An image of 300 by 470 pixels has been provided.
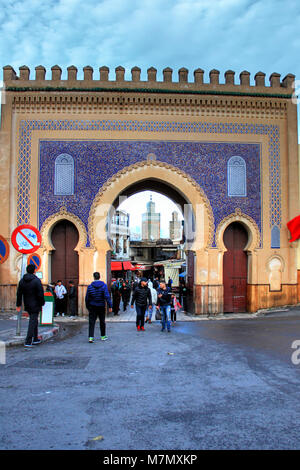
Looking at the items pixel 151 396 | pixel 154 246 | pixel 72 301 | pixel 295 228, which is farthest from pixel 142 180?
pixel 154 246

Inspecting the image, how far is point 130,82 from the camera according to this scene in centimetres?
1417

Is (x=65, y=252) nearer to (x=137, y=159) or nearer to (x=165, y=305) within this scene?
(x=137, y=159)

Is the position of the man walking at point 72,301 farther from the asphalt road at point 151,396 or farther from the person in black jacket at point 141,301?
the asphalt road at point 151,396

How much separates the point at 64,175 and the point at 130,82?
4.09 metres

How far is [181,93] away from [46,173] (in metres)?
5.59

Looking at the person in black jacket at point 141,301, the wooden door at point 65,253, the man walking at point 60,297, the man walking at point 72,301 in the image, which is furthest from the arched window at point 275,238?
the man walking at point 60,297

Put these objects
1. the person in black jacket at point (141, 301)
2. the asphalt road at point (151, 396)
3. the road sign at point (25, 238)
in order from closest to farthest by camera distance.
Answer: the asphalt road at point (151, 396) < the road sign at point (25, 238) < the person in black jacket at point (141, 301)

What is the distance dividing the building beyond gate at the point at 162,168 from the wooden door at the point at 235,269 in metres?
0.04

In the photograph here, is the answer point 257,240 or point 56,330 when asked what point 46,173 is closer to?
point 56,330

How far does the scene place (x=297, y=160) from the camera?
1431cm

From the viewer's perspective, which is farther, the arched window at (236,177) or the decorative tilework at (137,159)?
the arched window at (236,177)

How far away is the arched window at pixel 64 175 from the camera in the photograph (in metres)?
13.9

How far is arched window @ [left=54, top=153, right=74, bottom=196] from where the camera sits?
→ 1387 cm
